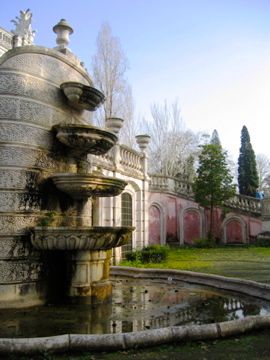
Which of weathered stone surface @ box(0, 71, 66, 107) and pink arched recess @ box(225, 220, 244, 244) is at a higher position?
weathered stone surface @ box(0, 71, 66, 107)

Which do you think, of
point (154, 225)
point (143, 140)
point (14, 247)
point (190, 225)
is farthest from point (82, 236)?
point (190, 225)

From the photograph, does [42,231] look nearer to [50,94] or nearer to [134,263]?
[50,94]

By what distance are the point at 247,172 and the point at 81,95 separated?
3091cm

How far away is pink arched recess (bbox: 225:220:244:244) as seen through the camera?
26.2 meters

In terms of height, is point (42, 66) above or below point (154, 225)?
above

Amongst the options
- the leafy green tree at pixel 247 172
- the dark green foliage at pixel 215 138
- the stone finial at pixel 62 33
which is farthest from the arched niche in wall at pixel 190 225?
the dark green foliage at pixel 215 138

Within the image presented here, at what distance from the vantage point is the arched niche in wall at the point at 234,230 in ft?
85.6

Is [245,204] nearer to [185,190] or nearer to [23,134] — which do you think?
[185,190]

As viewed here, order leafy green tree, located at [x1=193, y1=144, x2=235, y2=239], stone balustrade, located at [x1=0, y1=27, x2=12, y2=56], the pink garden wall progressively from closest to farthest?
the pink garden wall → leafy green tree, located at [x1=193, y1=144, x2=235, y2=239] → stone balustrade, located at [x1=0, y1=27, x2=12, y2=56]

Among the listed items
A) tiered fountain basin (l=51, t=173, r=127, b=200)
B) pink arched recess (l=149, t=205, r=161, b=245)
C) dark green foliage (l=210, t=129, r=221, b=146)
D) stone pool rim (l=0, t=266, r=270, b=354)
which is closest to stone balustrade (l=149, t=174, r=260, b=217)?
pink arched recess (l=149, t=205, r=161, b=245)

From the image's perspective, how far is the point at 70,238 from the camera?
17.4 ft

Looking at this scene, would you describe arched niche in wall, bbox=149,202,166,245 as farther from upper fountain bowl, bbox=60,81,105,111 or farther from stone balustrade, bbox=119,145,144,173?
upper fountain bowl, bbox=60,81,105,111

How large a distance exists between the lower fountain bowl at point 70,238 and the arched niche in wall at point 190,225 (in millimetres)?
19757

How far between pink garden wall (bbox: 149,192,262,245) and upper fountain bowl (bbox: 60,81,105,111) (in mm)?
16481
